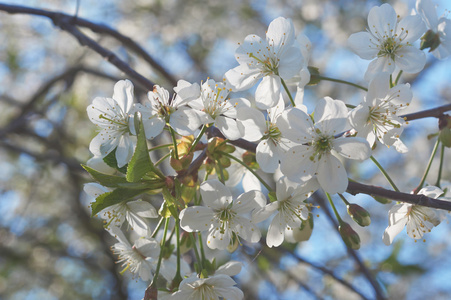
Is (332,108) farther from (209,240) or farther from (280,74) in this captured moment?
(209,240)

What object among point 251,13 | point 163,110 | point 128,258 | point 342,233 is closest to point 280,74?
point 163,110

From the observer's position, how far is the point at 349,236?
1.41 meters

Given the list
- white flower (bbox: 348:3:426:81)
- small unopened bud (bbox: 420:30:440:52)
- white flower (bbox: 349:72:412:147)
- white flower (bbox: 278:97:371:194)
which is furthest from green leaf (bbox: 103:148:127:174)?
small unopened bud (bbox: 420:30:440:52)

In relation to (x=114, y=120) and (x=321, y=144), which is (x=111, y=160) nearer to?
(x=114, y=120)

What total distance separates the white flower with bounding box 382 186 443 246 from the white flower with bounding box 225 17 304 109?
57 centimetres

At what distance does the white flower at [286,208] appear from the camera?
1.28m

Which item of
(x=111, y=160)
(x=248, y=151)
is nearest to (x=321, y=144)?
(x=248, y=151)

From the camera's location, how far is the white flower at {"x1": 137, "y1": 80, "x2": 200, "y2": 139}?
1.27 meters

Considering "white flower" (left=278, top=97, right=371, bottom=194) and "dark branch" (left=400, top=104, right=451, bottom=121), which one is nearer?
"white flower" (left=278, top=97, right=371, bottom=194)

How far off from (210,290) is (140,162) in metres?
0.49

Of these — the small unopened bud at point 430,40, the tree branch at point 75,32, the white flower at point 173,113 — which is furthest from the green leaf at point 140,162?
the small unopened bud at point 430,40

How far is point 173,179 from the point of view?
1.29m

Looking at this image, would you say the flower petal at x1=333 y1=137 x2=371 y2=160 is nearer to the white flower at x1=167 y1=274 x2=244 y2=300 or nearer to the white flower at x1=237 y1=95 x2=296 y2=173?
the white flower at x1=237 y1=95 x2=296 y2=173

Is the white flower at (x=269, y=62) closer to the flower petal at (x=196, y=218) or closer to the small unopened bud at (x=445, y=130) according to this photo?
the flower petal at (x=196, y=218)
